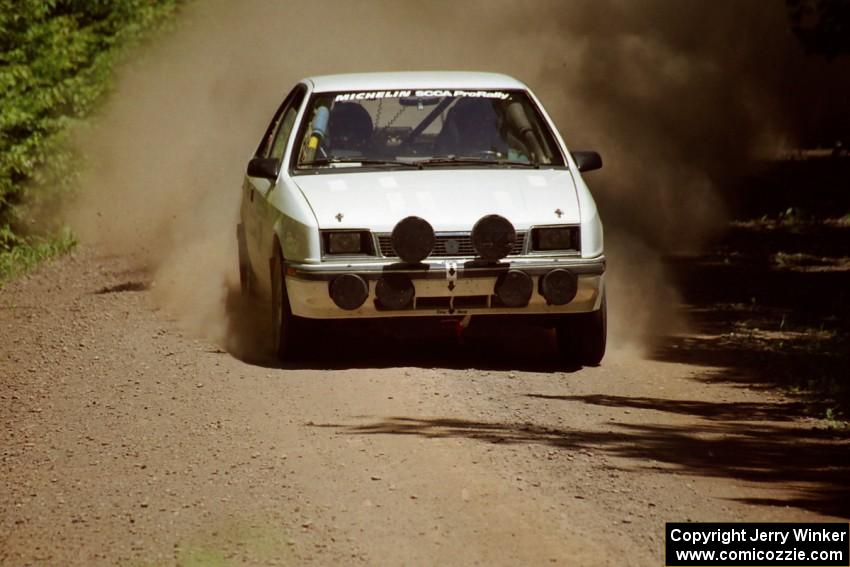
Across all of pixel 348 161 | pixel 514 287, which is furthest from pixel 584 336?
pixel 348 161

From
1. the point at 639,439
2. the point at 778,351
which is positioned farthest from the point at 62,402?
the point at 778,351

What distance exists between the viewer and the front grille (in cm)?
1002

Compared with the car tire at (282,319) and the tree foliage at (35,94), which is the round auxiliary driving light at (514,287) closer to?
the car tire at (282,319)

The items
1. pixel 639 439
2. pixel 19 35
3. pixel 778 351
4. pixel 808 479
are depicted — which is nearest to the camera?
pixel 808 479

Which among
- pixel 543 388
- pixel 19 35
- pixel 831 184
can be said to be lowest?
pixel 831 184

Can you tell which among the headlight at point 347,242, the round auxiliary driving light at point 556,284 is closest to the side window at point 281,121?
the headlight at point 347,242

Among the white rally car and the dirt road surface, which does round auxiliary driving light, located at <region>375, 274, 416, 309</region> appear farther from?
the dirt road surface

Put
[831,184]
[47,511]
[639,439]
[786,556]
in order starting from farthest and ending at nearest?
[831,184]
[639,439]
[47,511]
[786,556]

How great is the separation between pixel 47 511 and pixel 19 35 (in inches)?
505

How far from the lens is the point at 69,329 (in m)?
12.8

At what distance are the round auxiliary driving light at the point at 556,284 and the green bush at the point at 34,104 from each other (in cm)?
881

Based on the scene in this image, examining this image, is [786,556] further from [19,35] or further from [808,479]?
[19,35]

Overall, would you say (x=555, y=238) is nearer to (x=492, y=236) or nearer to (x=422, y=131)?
(x=492, y=236)

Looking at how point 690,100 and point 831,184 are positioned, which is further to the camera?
point 690,100
